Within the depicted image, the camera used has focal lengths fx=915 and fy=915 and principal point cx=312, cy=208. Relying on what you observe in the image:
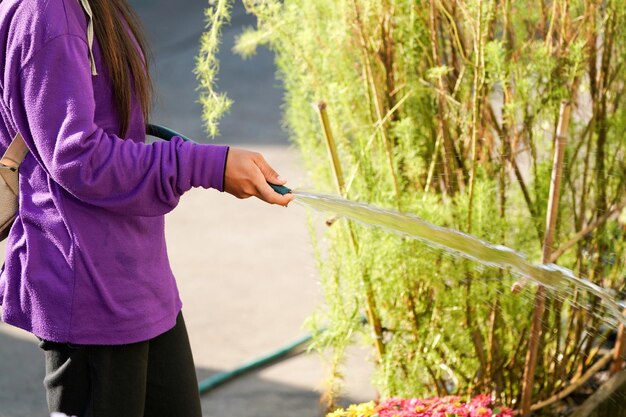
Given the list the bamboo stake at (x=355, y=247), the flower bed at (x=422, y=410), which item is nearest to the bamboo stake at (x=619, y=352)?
the flower bed at (x=422, y=410)

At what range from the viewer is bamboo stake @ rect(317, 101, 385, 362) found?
227 cm

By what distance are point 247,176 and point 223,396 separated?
6.92 ft

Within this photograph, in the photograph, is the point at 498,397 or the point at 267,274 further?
the point at 267,274

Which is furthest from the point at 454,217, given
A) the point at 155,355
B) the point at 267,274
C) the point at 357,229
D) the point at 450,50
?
the point at 267,274

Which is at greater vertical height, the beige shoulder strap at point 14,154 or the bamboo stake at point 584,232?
the bamboo stake at point 584,232

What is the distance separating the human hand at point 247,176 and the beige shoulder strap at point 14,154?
1.05 feet

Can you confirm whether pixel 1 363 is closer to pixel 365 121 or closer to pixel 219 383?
pixel 219 383

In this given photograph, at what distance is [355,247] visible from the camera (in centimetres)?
242

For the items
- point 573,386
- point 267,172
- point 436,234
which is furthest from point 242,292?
point 267,172

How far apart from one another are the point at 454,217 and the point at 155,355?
1048 mm

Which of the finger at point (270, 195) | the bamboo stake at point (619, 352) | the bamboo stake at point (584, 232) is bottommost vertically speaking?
the bamboo stake at point (619, 352)

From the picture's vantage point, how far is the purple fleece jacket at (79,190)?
4.20 ft

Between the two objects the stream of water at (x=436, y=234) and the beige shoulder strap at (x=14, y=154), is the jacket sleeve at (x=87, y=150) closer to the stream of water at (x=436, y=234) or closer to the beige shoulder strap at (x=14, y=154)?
the beige shoulder strap at (x=14, y=154)

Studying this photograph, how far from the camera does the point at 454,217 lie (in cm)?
237
